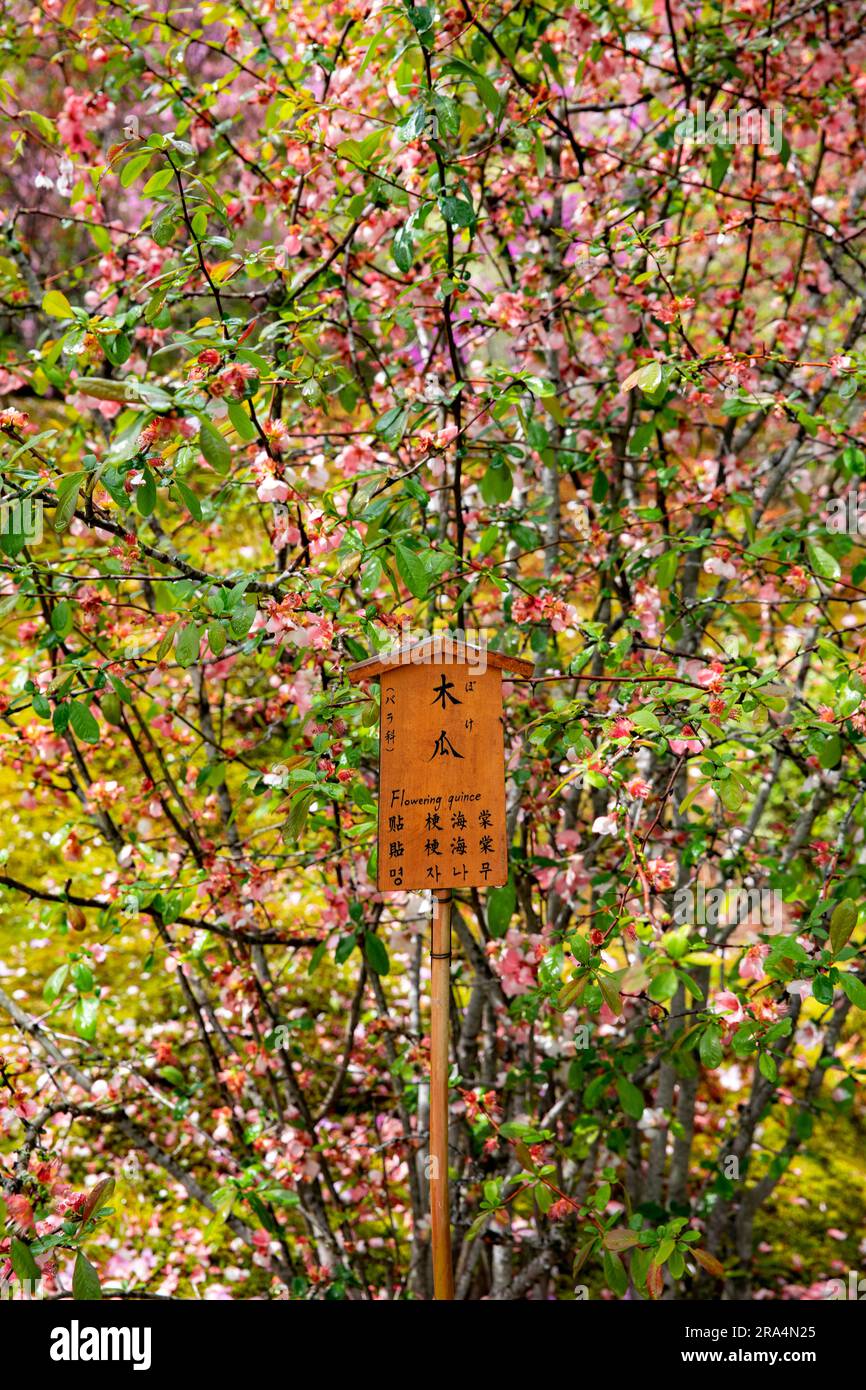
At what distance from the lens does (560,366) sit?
104 inches

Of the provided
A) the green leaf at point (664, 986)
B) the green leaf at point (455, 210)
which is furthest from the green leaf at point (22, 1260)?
the green leaf at point (455, 210)

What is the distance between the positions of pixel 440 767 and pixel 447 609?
577 mm

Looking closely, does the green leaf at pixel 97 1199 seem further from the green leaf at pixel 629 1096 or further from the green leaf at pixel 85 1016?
the green leaf at pixel 629 1096

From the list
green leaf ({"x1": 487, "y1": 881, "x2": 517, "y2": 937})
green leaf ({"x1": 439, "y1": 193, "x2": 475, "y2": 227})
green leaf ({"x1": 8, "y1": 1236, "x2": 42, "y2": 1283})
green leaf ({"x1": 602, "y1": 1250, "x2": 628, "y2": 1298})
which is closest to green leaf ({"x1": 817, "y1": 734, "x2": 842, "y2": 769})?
green leaf ({"x1": 487, "y1": 881, "x2": 517, "y2": 937})

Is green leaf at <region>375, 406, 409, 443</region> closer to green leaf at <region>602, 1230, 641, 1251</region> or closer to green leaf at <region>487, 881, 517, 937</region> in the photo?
green leaf at <region>487, 881, 517, 937</region>

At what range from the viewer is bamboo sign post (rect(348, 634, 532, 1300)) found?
1.58 m

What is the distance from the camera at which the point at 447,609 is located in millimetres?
2107

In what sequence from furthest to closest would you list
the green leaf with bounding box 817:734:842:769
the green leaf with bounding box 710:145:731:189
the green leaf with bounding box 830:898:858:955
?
1. the green leaf with bounding box 710:145:731:189
2. the green leaf with bounding box 817:734:842:769
3. the green leaf with bounding box 830:898:858:955

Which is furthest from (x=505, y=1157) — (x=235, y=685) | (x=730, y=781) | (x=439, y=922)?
(x=235, y=685)

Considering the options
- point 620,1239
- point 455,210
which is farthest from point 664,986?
point 455,210

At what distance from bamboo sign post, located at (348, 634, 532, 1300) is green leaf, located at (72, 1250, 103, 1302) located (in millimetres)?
492

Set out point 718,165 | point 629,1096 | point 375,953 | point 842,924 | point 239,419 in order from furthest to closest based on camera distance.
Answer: point 718,165 → point 375,953 → point 629,1096 → point 239,419 → point 842,924

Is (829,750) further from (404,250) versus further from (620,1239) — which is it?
(404,250)

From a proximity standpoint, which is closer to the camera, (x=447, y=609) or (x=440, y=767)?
(x=440, y=767)
